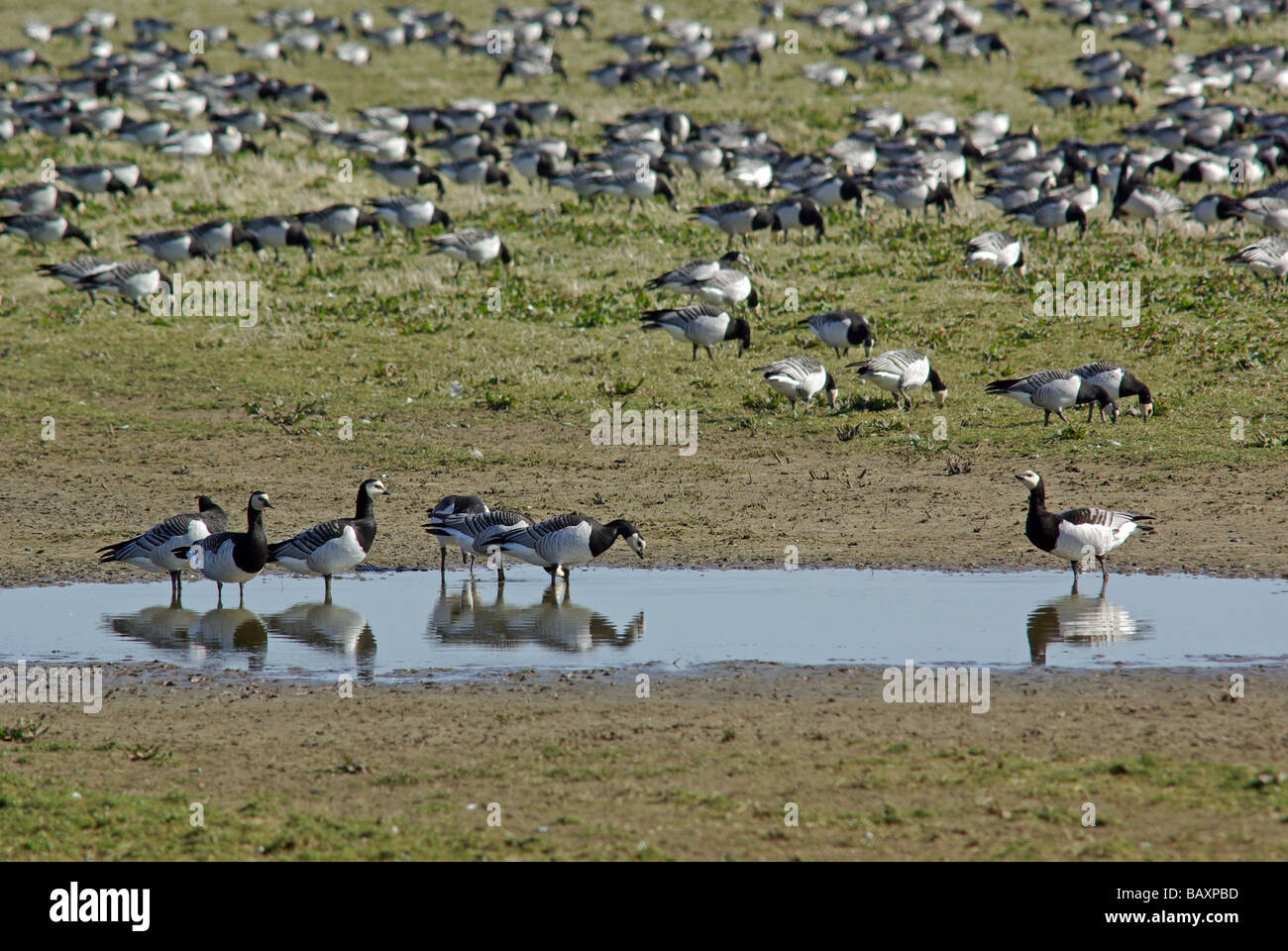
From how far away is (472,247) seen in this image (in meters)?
25.0

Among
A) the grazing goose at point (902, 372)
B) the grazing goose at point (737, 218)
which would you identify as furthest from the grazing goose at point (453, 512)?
the grazing goose at point (737, 218)

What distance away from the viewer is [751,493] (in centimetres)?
1631

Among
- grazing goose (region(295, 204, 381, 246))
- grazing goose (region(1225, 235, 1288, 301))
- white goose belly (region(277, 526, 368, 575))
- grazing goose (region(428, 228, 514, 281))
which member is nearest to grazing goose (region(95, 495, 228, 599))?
white goose belly (region(277, 526, 368, 575))

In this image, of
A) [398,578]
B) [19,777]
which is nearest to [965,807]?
[19,777]

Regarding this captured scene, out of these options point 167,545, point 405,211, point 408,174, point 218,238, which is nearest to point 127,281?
point 218,238

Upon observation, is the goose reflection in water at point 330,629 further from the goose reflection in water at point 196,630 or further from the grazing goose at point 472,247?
the grazing goose at point 472,247

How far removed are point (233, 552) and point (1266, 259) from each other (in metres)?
17.1

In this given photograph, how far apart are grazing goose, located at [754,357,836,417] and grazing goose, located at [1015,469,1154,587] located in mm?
5454

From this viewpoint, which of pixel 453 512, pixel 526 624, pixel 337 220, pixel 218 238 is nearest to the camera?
pixel 526 624

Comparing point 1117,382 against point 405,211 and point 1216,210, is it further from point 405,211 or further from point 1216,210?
point 405,211

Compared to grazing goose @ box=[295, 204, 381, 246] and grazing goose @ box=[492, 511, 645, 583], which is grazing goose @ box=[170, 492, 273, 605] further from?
grazing goose @ box=[295, 204, 381, 246]

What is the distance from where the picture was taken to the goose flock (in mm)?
18109

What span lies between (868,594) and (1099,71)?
39.9 m
